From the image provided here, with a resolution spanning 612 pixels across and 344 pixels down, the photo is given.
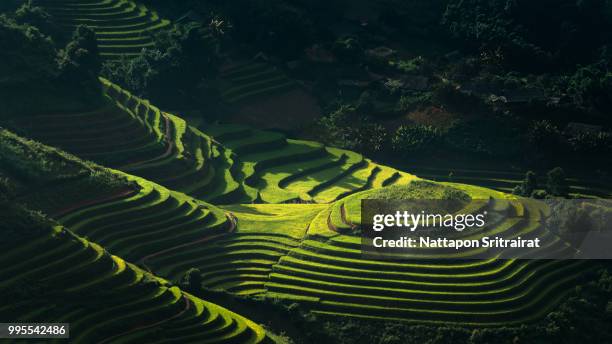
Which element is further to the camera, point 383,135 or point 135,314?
point 383,135

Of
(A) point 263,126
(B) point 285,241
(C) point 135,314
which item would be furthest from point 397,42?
(C) point 135,314

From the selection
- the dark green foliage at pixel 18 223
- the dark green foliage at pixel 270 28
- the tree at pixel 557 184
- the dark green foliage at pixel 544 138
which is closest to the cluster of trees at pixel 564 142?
the dark green foliage at pixel 544 138

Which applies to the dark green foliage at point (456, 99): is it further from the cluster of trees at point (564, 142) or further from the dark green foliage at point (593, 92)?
the dark green foliage at point (593, 92)

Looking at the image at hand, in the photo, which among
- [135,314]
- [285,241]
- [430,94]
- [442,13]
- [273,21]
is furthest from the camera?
[442,13]

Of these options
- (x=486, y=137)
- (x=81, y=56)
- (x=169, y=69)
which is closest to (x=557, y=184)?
(x=486, y=137)

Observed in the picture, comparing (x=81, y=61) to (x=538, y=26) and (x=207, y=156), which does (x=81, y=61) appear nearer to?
(x=207, y=156)

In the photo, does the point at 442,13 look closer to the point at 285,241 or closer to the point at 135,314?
the point at 285,241

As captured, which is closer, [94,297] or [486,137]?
[94,297]
